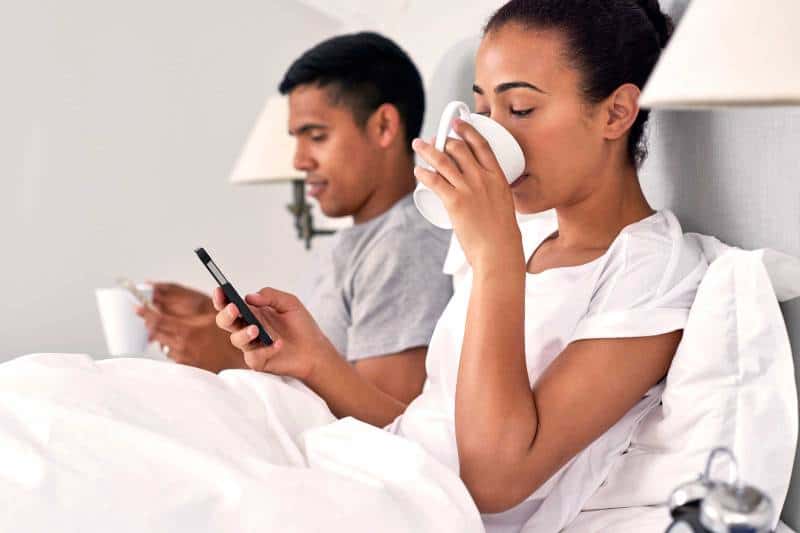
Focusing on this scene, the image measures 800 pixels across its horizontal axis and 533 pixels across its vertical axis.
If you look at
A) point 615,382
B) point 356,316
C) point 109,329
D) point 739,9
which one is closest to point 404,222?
point 356,316

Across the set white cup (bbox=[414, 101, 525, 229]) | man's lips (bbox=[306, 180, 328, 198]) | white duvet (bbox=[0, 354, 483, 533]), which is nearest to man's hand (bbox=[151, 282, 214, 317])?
man's lips (bbox=[306, 180, 328, 198])

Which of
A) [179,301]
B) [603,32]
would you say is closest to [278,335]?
[603,32]

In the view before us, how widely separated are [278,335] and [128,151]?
1.91m

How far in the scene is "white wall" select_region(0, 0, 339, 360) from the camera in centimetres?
293

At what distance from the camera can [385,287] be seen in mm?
1738

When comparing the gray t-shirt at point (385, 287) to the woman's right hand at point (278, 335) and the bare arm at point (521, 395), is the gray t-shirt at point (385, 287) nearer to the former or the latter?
the woman's right hand at point (278, 335)

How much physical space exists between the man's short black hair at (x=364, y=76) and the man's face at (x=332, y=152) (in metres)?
0.02

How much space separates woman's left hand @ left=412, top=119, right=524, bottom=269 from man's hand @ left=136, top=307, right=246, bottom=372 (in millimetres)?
1091

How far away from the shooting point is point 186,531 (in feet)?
2.67

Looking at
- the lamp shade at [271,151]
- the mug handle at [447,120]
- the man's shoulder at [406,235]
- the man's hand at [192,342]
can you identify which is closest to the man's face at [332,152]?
the man's shoulder at [406,235]

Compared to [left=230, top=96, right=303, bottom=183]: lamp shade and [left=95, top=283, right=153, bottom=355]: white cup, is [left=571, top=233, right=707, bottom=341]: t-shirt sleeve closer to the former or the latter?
[left=95, top=283, right=153, bottom=355]: white cup

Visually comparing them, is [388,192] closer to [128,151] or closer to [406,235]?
[406,235]

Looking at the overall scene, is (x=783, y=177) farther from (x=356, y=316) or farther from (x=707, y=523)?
(x=356, y=316)

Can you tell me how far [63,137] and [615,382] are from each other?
2.40 meters
